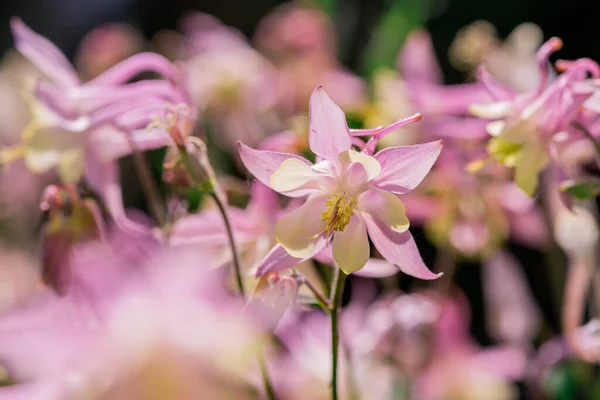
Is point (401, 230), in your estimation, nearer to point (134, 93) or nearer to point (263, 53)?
point (134, 93)

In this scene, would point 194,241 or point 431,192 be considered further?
point 431,192

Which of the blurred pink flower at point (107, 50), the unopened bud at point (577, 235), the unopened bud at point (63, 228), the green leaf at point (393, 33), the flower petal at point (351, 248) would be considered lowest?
the blurred pink flower at point (107, 50)

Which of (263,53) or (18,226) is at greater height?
(263,53)

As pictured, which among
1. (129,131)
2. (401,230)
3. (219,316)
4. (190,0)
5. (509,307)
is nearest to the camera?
(219,316)

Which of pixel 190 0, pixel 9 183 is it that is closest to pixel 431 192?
pixel 9 183

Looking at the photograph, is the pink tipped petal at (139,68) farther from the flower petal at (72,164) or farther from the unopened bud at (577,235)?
the unopened bud at (577,235)

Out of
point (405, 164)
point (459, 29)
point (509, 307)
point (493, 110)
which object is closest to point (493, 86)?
point (493, 110)

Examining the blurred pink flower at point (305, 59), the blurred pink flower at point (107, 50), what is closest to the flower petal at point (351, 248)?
the blurred pink flower at point (305, 59)
